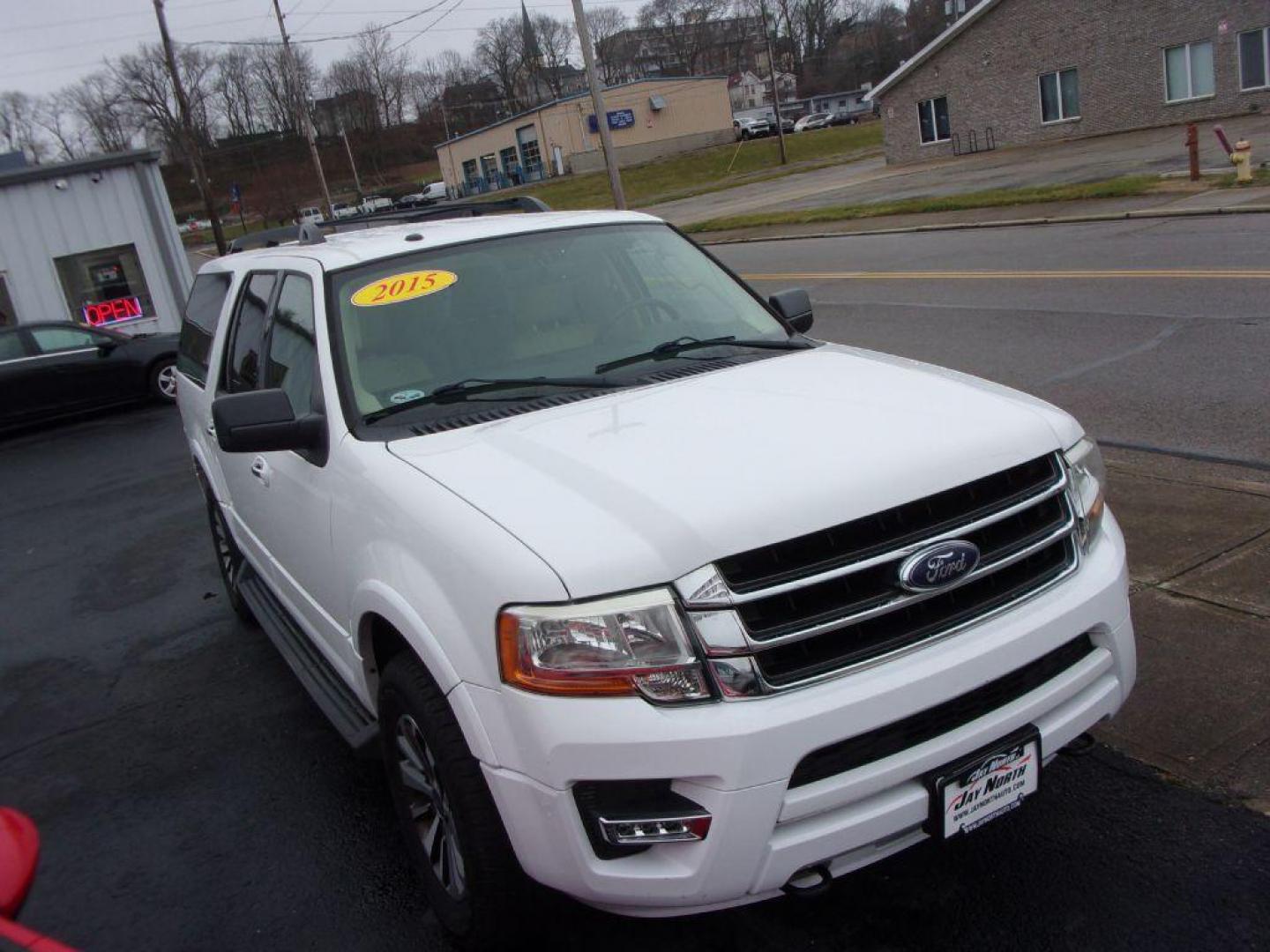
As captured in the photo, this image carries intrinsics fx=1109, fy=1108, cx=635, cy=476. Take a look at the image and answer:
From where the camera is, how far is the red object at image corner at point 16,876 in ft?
5.08

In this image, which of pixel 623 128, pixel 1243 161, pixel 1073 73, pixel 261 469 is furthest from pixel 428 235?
pixel 623 128

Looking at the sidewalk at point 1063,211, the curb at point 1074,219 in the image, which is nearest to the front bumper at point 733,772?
the curb at point 1074,219

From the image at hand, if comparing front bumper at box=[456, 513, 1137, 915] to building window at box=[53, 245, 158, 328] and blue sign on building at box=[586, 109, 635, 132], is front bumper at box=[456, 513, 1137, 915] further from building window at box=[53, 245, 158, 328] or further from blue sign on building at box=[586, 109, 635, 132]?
blue sign on building at box=[586, 109, 635, 132]

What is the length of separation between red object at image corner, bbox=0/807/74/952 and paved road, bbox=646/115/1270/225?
961 inches

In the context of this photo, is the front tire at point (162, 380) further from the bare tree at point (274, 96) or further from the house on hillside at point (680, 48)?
the house on hillside at point (680, 48)

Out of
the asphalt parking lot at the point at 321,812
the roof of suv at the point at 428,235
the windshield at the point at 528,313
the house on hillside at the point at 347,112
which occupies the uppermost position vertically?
the house on hillside at the point at 347,112

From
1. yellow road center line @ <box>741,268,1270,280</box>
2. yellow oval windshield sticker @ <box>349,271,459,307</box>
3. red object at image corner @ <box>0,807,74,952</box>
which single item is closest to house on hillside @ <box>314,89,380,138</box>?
yellow road center line @ <box>741,268,1270,280</box>

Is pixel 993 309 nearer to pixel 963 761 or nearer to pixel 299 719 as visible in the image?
pixel 299 719

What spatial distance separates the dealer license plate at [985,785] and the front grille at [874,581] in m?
0.31

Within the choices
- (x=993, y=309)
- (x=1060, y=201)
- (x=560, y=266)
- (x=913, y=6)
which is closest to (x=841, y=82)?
(x=913, y=6)

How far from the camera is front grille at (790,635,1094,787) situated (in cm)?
244

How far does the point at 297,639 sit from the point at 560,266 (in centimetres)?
178

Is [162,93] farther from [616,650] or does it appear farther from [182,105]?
[616,650]

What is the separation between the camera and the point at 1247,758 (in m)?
3.42
